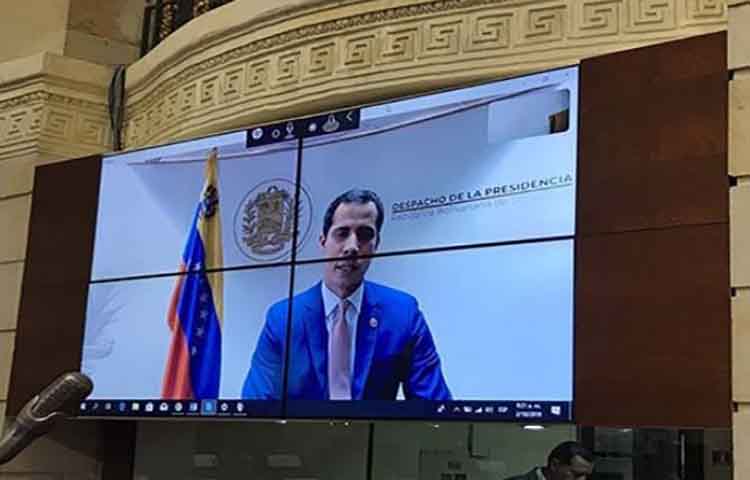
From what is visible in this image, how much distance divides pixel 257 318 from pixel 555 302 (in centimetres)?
159

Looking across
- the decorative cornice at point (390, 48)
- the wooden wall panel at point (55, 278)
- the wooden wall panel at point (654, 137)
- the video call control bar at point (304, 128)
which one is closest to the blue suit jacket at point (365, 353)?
the video call control bar at point (304, 128)

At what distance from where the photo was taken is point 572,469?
5125 millimetres

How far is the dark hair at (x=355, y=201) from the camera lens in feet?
17.0

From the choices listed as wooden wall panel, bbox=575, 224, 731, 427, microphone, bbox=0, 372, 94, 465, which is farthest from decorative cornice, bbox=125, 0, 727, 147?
microphone, bbox=0, 372, 94, 465

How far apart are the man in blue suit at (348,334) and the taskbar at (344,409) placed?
43 mm

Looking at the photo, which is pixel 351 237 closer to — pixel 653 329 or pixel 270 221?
pixel 270 221

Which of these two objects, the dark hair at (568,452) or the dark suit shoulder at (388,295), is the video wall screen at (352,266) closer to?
the dark suit shoulder at (388,295)

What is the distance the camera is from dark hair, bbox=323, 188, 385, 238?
17.0 feet

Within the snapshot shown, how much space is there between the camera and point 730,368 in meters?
3.93

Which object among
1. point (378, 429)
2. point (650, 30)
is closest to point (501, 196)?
point (650, 30)

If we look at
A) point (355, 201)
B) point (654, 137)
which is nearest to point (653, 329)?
point (654, 137)

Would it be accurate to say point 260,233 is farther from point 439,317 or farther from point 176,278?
point 439,317

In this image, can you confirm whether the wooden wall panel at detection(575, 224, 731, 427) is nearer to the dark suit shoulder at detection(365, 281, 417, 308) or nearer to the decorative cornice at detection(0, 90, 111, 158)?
the dark suit shoulder at detection(365, 281, 417, 308)

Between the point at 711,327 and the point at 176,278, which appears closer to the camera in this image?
the point at 711,327
